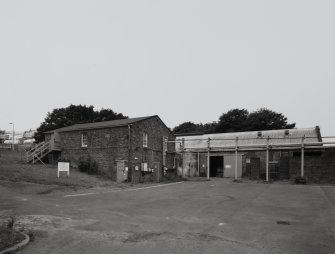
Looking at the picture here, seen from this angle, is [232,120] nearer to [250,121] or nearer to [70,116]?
[250,121]

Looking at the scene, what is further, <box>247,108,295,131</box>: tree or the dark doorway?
<box>247,108,295,131</box>: tree

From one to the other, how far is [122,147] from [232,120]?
143 ft

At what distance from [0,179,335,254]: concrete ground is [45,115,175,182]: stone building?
38.8 feet

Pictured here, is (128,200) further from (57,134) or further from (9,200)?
(57,134)

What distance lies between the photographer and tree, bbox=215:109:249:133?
6538 centimetres

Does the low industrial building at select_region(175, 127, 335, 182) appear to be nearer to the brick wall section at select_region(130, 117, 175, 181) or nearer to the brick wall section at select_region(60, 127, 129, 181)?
the brick wall section at select_region(130, 117, 175, 181)

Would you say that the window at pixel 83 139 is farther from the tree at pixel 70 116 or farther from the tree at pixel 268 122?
the tree at pixel 268 122

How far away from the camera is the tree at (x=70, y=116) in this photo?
5638 cm

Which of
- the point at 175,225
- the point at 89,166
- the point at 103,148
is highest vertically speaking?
the point at 103,148

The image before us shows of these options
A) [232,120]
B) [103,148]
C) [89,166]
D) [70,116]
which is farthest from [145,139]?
[232,120]

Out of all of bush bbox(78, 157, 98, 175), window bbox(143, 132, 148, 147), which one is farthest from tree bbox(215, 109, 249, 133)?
bush bbox(78, 157, 98, 175)

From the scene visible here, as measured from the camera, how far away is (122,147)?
27906mm

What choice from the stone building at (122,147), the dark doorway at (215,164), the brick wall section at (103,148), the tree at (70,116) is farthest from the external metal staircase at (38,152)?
the tree at (70,116)

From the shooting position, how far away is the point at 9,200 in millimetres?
13844
